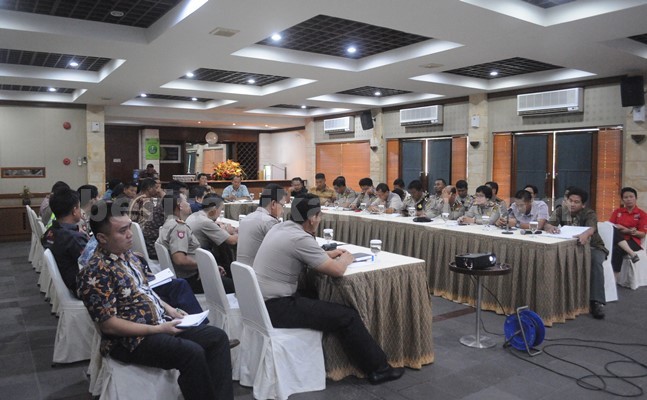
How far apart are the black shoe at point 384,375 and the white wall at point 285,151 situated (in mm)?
11541

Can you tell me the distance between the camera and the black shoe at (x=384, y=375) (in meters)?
3.12

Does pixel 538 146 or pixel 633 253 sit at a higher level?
pixel 538 146

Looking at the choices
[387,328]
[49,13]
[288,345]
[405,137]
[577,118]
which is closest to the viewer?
[288,345]

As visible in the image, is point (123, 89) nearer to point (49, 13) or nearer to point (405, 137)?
point (49, 13)

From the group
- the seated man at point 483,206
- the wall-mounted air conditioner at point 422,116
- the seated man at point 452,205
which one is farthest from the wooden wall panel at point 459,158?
the seated man at point 483,206

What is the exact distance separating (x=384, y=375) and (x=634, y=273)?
3.92 metres

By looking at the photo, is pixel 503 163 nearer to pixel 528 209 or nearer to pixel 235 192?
pixel 528 209

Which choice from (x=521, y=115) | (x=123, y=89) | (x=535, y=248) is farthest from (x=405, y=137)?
(x=535, y=248)

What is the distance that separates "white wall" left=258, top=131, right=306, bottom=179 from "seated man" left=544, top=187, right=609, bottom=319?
403 inches

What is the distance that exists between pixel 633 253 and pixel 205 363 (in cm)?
510

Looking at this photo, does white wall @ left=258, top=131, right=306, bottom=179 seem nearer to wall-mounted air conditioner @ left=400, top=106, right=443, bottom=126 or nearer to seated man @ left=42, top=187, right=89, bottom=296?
wall-mounted air conditioner @ left=400, top=106, right=443, bottom=126

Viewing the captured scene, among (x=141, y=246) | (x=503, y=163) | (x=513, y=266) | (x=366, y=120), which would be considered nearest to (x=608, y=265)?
(x=513, y=266)

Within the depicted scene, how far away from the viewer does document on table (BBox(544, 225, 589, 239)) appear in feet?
14.4

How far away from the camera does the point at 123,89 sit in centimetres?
827
